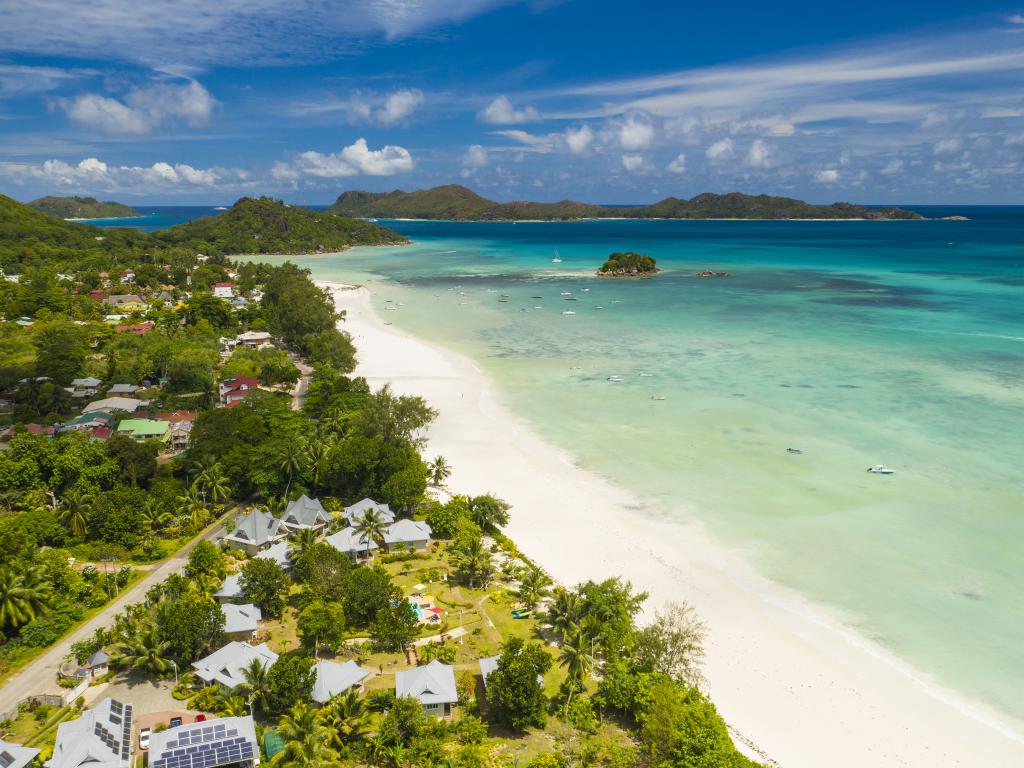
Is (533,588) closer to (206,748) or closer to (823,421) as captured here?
(206,748)

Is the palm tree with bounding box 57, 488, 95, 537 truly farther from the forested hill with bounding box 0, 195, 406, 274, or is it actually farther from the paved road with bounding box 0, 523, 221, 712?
the forested hill with bounding box 0, 195, 406, 274

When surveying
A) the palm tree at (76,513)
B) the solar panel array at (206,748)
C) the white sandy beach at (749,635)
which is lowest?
the white sandy beach at (749,635)

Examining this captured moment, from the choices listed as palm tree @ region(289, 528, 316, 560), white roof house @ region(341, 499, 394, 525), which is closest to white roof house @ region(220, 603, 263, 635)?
palm tree @ region(289, 528, 316, 560)

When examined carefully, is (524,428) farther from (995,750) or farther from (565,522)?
(995,750)

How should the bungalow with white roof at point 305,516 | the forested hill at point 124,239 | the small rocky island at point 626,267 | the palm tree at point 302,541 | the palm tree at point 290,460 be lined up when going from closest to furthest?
the palm tree at point 302,541 → the bungalow with white roof at point 305,516 → the palm tree at point 290,460 → the forested hill at point 124,239 → the small rocky island at point 626,267

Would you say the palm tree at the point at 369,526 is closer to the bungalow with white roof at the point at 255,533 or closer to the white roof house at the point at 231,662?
the bungalow with white roof at the point at 255,533

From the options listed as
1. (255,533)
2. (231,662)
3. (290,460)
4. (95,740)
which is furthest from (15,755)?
(290,460)

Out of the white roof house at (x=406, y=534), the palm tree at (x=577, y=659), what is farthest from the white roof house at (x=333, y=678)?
the white roof house at (x=406, y=534)
